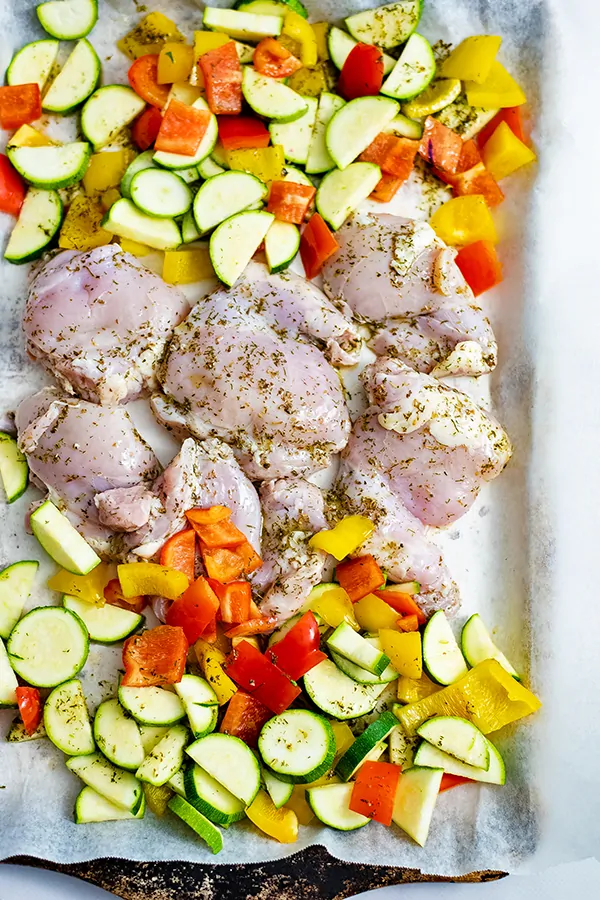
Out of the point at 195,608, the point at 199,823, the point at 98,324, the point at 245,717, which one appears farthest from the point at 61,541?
the point at 199,823

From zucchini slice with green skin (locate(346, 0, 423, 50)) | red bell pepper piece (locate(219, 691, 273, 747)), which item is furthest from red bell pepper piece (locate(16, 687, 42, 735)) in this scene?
zucchini slice with green skin (locate(346, 0, 423, 50))

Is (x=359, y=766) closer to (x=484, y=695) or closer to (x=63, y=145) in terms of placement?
(x=484, y=695)

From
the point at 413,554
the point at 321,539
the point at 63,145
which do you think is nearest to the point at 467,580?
the point at 413,554

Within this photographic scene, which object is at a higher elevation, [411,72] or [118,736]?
[411,72]

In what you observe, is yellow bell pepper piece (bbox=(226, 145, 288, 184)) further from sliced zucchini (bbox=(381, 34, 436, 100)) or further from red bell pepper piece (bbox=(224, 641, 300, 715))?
red bell pepper piece (bbox=(224, 641, 300, 715))

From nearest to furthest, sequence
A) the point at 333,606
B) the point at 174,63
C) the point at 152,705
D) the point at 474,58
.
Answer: the point at 152,705 < the point at 333,606 < the point at 174,63 < the point at 474,58

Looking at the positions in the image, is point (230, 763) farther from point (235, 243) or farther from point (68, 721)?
point (235, 243)

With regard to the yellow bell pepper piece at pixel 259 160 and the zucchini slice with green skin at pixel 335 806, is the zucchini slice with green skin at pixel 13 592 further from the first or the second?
the yellow bell pepper piece at pixel 259 160
